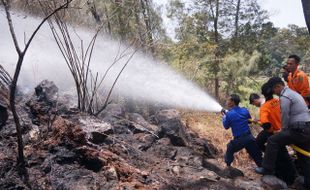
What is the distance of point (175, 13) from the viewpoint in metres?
16.9

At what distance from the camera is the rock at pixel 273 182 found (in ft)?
18.0

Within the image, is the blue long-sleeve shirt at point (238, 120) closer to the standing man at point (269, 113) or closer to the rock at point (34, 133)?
the standing man at point (269, 113)

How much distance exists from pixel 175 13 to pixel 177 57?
4077mm

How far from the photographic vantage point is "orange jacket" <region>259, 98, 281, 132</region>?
18.9ft

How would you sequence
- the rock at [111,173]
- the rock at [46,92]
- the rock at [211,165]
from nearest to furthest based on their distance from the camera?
the rock at [111,173] < the rock at [211,165] < the rock at [46,92]

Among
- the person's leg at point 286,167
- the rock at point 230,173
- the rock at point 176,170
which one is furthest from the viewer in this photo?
the rock at point 230,173

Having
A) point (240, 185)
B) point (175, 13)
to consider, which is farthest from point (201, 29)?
point (240, 185)

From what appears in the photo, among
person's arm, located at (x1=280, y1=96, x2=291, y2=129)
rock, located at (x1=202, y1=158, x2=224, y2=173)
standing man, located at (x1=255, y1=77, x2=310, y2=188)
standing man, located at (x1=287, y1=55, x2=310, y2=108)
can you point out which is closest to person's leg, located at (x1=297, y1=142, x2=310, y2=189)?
standing man, located at (x1=255, y1=77, x2=310, y2=188)

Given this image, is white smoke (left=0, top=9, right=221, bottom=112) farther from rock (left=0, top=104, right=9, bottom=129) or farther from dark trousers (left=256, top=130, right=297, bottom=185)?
rock (left=0, top=104, right=9, bottom=129)

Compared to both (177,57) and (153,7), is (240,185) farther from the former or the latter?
(153,7)

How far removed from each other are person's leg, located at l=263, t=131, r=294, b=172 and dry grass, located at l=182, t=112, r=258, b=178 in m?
2.20

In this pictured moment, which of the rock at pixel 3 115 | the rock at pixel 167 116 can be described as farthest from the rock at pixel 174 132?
the rock at pixel 3 115

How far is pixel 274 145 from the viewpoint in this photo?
552cm

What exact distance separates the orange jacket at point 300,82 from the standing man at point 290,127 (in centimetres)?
102
